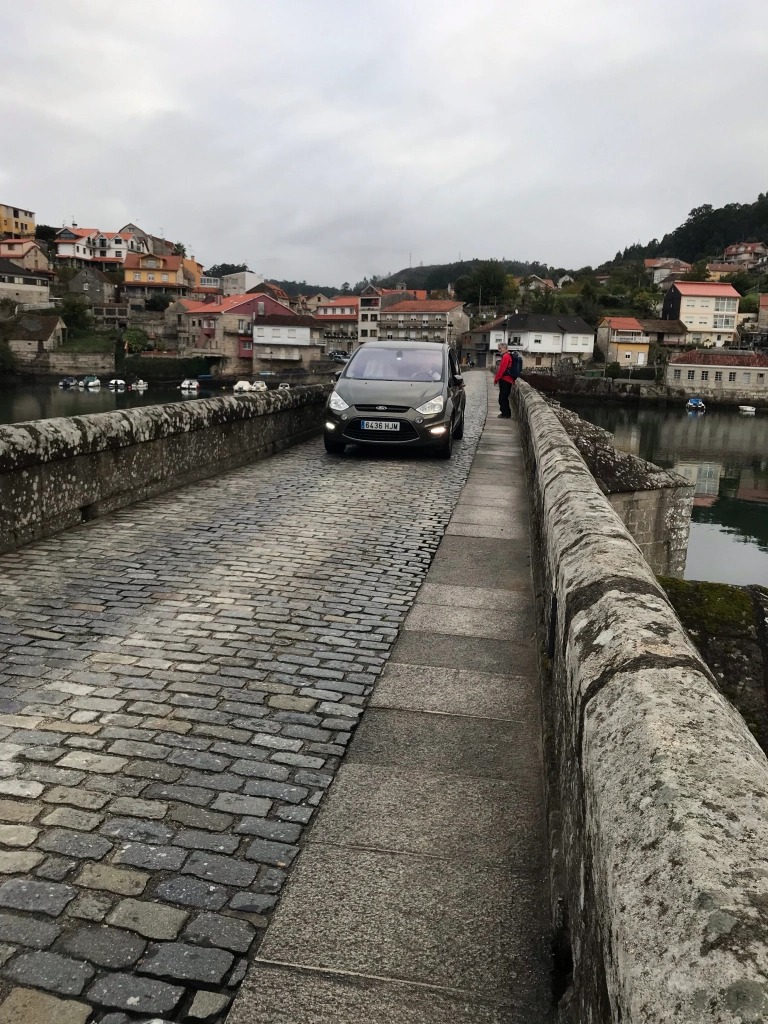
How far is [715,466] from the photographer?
5300 centimetres

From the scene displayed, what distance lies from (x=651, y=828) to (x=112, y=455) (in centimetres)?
796

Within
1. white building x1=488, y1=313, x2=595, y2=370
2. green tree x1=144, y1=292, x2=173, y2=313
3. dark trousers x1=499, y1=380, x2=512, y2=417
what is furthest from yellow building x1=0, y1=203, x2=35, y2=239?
dark trousers x1=499, y1=380, x2=512, y2=417

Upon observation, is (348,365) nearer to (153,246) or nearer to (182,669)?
(182,669)

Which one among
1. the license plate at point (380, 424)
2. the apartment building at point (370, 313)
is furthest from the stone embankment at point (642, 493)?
the apartment building at point (370, 313)

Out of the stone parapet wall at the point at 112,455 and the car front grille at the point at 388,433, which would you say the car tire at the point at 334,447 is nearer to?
the car front grille at the point at 388,433

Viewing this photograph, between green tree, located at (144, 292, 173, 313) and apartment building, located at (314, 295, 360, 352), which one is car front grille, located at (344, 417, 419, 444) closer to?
apartment building, located at (314, 295, 360, 352)

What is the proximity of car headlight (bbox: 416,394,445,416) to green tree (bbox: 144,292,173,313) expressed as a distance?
122 metres

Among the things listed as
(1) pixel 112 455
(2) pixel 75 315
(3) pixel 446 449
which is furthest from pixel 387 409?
(2) pixel 75 315

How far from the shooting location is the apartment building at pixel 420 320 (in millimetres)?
121875

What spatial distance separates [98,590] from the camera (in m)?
5.76

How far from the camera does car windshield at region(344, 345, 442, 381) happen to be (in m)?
13.1

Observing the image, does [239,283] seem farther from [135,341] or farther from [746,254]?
[746,254]

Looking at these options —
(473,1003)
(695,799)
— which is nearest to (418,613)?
(473,1003)

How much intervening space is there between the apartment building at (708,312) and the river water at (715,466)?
33230 mm
